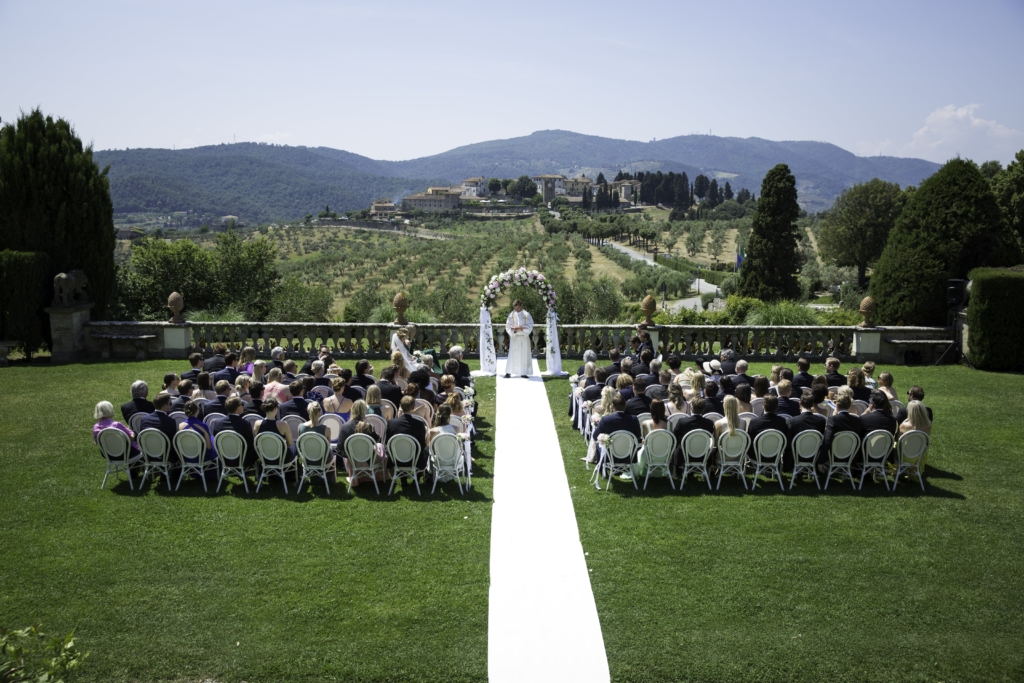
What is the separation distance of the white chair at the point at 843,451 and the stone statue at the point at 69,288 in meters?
18.3

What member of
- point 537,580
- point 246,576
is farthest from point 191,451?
point 537,580

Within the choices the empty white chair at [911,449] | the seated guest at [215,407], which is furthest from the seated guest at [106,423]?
the empty white chair at [911,449]

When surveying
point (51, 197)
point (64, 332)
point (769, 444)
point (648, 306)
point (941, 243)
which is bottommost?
point (769, 444)

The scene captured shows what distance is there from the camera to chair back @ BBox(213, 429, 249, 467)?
33.5 feet

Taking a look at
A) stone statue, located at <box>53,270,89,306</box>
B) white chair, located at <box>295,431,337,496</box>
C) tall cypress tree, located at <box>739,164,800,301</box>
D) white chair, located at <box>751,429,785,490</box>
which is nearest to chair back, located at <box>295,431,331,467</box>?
white chair, located at <box>295,431,337,496</box>

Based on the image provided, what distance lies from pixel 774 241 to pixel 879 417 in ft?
105

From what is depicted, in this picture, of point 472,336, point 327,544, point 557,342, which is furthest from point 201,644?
point 472,336

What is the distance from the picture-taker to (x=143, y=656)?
6.48 m

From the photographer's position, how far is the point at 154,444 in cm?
1027

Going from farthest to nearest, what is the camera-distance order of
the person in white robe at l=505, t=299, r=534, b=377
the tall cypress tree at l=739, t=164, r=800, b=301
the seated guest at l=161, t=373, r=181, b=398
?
the tall cypress tree at l=739, t=164, r=800, b=301 < the person in white robe at l=505, t=299, r=534, b=377 < the seated guest at l=161, t=373, r=181, b=398

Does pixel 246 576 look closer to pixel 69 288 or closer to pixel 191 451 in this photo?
pixel 191 451

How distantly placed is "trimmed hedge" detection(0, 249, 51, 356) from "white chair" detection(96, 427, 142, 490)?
11518 millimetres

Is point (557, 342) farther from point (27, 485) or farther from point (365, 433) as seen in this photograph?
point (27, 485)

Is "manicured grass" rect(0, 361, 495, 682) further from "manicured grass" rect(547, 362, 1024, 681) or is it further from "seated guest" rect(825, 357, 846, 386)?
"seated guest" rect(825, 357, 846, 386)
